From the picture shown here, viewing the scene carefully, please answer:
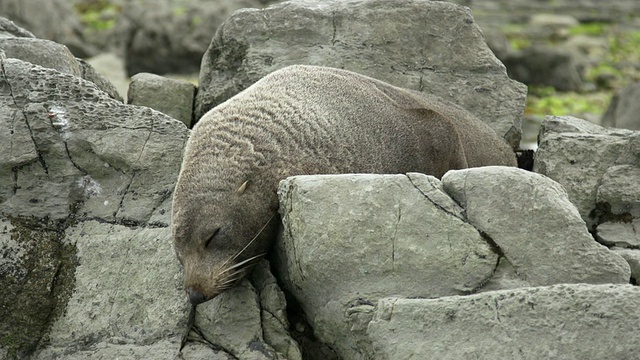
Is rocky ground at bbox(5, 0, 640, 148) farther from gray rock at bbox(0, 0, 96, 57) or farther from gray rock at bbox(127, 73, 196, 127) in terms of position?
gray rock at bbox(127, 73, 196, 127)

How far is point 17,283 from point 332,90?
2.70 meters

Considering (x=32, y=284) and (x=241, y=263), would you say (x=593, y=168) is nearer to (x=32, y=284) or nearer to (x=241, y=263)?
(x=241, y=263)

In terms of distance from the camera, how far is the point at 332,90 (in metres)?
7.75

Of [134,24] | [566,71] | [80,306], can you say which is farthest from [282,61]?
[566,71]

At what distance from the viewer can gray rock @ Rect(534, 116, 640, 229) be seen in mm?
7715

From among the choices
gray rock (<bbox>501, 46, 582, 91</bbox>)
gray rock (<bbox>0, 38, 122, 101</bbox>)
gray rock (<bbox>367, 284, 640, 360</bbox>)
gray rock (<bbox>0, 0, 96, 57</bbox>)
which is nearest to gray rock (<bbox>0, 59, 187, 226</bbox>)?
gray rock (<bbox>0, 38, 122, 101</bbox>)

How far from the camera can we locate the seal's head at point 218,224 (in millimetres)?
6301

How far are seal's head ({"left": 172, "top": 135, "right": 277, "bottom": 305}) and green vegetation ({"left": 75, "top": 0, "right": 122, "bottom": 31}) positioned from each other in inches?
809

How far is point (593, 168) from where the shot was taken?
7957 mm

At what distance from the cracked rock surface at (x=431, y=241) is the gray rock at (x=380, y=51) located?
3.71 metres

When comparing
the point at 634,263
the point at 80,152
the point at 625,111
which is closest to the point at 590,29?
the point at 625,111

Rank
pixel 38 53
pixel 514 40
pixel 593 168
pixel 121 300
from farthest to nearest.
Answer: pixel 514 40, pixel 38 53, pixel 593 168, pixel 121 300

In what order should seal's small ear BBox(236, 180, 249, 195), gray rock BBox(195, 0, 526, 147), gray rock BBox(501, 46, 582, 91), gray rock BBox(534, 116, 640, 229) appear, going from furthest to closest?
gray rock BBox(501, 46, 582, 91) → gray rock BBox(195, 0, 526, 147) → gray rock BBox(534, 116, 640, 229) → seal's small ear BBox(236, 180, 249, 195)

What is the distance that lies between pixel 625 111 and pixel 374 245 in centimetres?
1169
